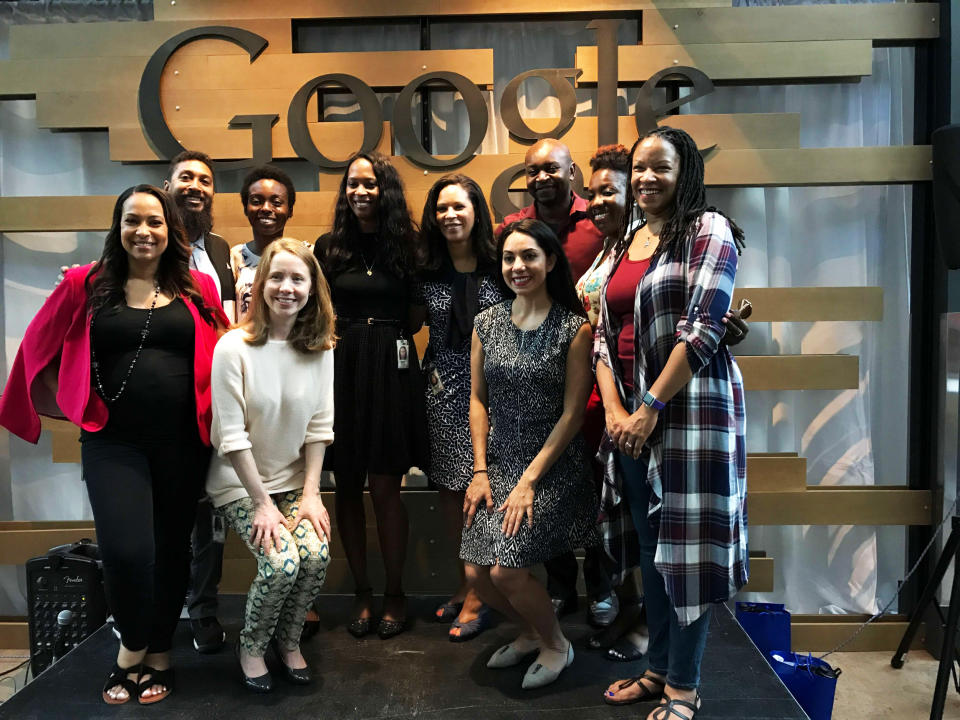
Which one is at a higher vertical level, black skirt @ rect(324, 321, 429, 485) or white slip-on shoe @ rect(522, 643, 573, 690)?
black skirt @ rect(324, 321, 429, 485)

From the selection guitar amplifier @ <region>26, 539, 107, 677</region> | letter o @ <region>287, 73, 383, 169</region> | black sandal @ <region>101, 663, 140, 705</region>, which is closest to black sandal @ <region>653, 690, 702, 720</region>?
black sandal @ <region>101, 663, 140, 705</region>

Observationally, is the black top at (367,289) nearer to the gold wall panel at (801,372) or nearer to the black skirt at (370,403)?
the black skirt at (370,403)

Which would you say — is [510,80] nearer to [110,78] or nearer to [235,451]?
[110,78]

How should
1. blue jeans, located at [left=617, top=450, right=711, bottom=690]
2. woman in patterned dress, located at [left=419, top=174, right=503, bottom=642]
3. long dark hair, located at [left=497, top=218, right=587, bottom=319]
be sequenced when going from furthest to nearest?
woman in patterned dress, located at [left=419, top=174, right=503, bottom=642], long dark hair, located at [left=497, top=218, right=587, bottom=319], blue jeans, located at [left=617, top=450, right=711, bottom=690]

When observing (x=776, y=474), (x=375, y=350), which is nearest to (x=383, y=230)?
(x=375, y=350)

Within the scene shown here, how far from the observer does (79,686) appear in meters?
2.44

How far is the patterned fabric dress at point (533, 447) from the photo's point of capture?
2352 mm

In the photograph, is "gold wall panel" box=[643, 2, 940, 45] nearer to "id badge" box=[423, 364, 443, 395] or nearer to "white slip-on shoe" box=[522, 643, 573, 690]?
"id badge" box=[423, 364, 443, 395]

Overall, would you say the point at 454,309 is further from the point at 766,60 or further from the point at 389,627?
the point at 766,60

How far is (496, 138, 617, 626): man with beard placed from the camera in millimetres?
2855

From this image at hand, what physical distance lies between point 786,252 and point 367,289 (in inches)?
87.2

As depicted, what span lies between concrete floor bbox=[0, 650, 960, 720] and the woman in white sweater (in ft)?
5.66

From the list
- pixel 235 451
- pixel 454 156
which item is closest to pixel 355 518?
pixel 235 451

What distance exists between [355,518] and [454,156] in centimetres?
184
